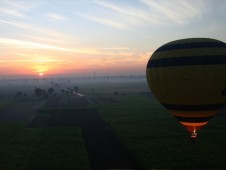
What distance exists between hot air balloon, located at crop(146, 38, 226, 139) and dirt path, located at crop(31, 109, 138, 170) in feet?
24.8

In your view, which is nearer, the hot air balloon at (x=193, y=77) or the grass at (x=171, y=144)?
the hot air balloon at (x=193, y=77)

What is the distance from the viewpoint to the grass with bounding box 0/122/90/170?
2811 cm

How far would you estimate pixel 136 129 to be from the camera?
1742 inches

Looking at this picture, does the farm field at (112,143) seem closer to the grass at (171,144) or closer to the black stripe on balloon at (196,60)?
the grass at (171,144)

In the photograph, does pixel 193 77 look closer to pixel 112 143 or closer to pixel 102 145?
Result: pixel 102 145

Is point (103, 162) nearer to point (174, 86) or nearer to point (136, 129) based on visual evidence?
point (174, 86)

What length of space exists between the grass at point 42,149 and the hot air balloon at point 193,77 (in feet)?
33.9

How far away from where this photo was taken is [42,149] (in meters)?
33.4

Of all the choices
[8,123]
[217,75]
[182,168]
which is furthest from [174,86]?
[8,123]

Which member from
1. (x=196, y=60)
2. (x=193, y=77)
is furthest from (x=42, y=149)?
(x=196, y=60)

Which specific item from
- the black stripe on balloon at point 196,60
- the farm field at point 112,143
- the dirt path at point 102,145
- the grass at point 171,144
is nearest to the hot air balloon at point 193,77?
the black stripe on balloon at point 196,60

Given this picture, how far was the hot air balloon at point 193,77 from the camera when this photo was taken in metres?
23.4

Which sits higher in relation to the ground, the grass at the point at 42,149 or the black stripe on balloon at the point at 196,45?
the black stripe on balloon at the point at 196,45

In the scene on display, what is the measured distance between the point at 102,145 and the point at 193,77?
625 inches
